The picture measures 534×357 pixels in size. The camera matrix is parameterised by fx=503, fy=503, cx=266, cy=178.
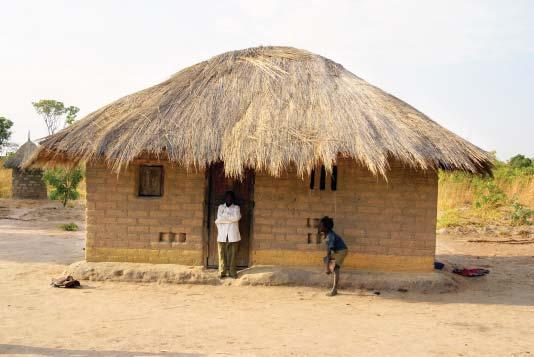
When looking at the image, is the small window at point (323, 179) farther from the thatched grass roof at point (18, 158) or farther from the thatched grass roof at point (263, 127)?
the thatched grass roof at point (18, 158)

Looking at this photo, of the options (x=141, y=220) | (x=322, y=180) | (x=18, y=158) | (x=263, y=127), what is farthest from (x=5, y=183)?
(x=322, y=180)

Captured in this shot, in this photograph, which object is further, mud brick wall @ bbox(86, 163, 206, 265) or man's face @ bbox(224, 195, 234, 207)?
mud brick wall @ bbox(86, 163, 206, 265)

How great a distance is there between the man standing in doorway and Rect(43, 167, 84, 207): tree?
453 inches

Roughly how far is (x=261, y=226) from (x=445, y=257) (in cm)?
513

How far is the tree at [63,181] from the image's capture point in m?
17.6

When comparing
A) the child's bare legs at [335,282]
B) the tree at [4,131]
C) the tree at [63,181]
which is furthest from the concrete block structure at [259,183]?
the tree at [4,131]

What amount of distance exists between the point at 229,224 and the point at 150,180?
156cm

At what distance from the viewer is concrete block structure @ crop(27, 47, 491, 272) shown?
24.6 feet

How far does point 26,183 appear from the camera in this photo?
1952cm

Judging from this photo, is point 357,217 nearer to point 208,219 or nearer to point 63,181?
point 208,219

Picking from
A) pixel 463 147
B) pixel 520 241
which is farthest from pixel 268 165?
pixel 520 241

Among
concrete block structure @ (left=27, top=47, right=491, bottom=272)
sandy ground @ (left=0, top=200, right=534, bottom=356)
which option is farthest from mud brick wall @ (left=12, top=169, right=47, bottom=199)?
concrete block structure @ (left=27, top=47, right=491, bottom=272)

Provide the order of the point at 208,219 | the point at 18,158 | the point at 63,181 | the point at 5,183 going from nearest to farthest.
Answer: the point at 208,219 < the point at 63,181 < the point at 18,158 < the point at 5,183

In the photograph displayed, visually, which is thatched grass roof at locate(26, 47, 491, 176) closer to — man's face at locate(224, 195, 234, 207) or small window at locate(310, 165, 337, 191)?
man's face at locate(224, 195, 234, 207)
